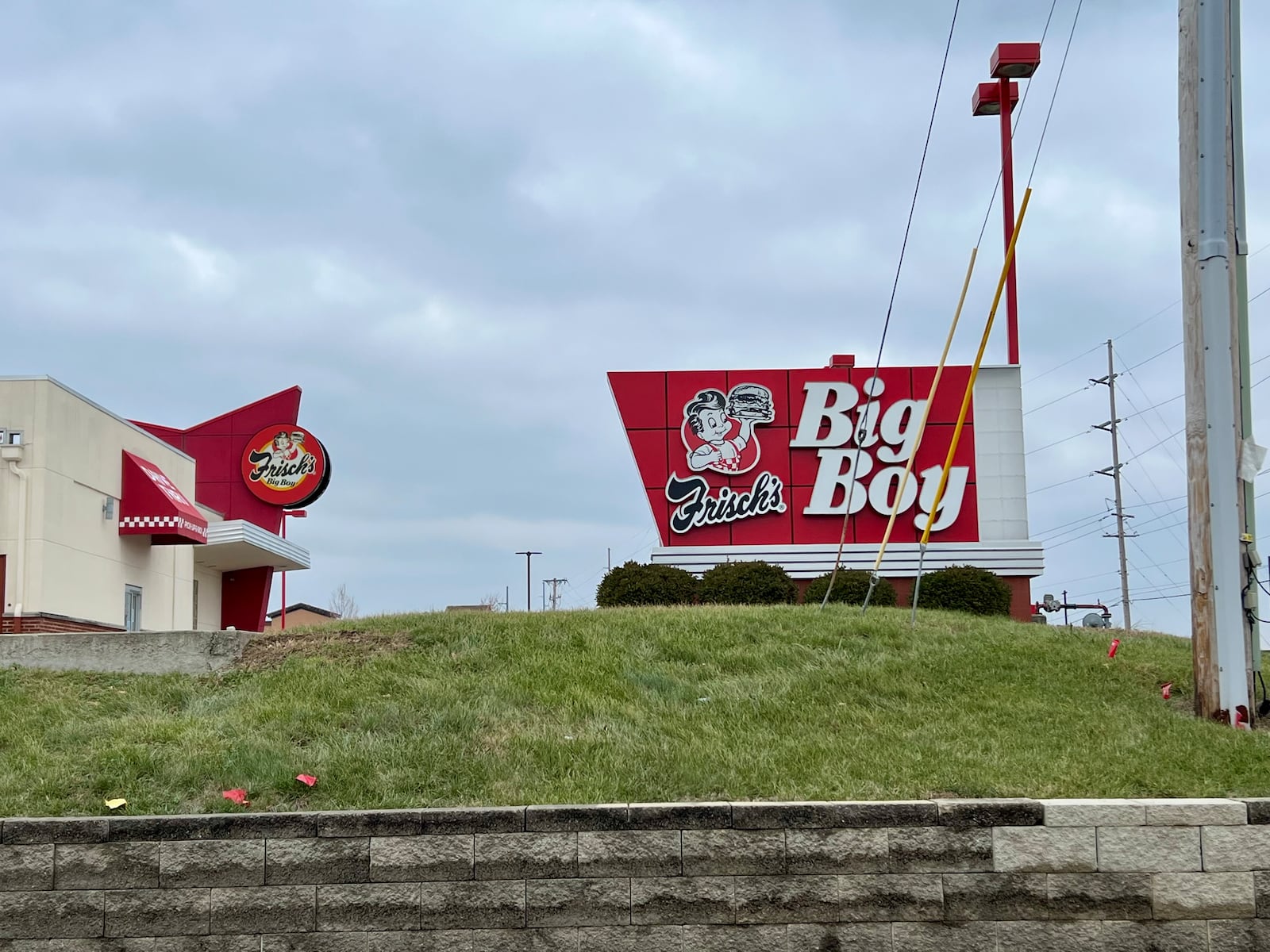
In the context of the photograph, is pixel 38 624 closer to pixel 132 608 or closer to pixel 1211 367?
pixel 132 608

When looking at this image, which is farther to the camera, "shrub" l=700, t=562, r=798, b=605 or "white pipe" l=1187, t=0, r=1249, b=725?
"shrub" l=700, t=562, r=798, b=605

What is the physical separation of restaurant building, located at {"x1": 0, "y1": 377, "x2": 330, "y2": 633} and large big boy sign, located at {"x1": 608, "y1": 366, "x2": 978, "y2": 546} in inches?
350

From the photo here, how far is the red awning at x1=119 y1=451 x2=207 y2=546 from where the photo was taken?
22.4m

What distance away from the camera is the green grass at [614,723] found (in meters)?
9.09

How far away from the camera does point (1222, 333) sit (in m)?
11.1

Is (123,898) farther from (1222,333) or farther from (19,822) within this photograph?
(1222,333)

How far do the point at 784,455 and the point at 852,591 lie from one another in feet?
12.0

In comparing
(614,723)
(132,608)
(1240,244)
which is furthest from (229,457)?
(1240,244)

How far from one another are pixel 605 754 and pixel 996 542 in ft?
52.7

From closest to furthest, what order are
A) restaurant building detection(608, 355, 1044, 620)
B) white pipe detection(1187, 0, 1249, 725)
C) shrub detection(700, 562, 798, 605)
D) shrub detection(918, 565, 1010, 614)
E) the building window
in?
white pipe detection(1187, 0, 1249, 725) → shrub detection(918, 565, 1010, 614) → shrub detection(700, 562, 798, 605) → the building window → restaurant building detection(608, 355, 1044, 620)

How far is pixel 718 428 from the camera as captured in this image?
2447cm

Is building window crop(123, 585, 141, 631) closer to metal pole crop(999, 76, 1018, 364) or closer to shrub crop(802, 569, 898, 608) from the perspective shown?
shrub crop(802, 569, 898, 608)

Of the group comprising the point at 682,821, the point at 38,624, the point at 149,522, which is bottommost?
the point at 682,821

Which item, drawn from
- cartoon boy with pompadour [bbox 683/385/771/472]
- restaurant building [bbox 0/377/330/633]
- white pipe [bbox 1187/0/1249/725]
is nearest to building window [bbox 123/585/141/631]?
restaurant building [bbox 0/377/330/633]
